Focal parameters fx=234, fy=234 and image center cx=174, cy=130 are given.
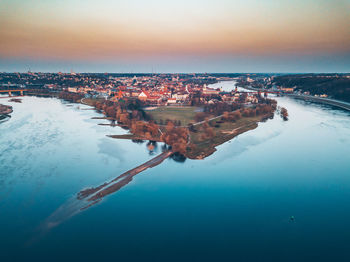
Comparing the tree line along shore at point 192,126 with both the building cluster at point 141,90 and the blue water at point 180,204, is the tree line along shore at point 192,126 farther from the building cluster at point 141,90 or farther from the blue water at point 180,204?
the building cluster at point 141,90

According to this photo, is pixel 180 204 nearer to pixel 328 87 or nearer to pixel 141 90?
pixel 141 90

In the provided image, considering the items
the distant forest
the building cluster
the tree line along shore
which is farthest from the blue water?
the distant forest

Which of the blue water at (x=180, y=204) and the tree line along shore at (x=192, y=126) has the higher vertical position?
the tree line along shore at (x=192, y=126)

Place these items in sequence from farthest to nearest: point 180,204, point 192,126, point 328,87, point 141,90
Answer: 1. point 141,90
2. point 328,87
3. point 192,126
4. point 180,204

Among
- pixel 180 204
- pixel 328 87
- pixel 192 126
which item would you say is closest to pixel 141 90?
pixel 192 126

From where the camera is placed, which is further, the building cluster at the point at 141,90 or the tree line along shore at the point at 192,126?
the building cluster at the point at 141,90

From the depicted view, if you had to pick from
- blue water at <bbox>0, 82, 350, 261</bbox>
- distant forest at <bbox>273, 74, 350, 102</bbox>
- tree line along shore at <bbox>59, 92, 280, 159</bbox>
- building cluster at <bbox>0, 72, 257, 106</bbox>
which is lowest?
blue water at <bbox>0, 82, 350, 261</bbox>

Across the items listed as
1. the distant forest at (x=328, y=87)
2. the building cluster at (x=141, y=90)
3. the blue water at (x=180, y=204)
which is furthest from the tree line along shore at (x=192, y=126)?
the distant forest at (x=328, y=87)

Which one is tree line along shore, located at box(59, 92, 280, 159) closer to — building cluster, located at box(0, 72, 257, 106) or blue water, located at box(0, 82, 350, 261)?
blue water, located at box(0, 82, 350, 261)
